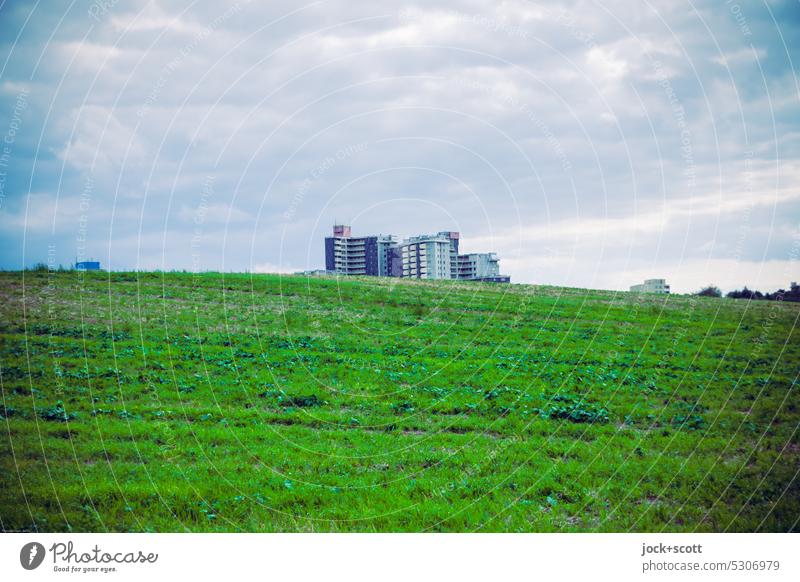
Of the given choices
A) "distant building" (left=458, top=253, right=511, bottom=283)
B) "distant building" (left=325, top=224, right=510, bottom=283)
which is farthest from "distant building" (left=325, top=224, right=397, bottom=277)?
"distant building" (left=458, top=253, right=511, bottom=283)

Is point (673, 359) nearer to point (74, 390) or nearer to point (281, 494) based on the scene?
point (281, 494)

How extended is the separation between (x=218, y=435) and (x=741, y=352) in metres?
23.8

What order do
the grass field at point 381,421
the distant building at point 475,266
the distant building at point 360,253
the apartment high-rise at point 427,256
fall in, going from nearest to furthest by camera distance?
the grass field at point 381,421, the apartment high-rise at point 427,256, the distant building at point 475,266, the distant building at point 360,253

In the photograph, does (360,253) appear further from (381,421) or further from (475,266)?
(381,421)

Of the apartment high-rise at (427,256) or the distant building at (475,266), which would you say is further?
the distant building at (475,266)

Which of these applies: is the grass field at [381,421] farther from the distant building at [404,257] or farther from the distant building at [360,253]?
the distant building at [360,253]

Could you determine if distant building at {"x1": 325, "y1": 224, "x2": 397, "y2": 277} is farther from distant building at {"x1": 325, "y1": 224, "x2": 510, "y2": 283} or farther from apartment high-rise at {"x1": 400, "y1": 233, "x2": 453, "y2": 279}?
apartment high-rise at {"x1": 400, "y1": 233, "x2": 453, "y2": 279}

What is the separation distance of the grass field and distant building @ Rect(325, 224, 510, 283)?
11732 centimetres

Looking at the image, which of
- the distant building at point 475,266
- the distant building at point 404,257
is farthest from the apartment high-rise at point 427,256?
the distant building at point 475,266

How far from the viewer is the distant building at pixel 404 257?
6191 inches

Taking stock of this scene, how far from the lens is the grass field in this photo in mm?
11547

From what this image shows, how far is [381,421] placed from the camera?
1711cm

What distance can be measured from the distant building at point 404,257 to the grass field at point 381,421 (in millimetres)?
117324

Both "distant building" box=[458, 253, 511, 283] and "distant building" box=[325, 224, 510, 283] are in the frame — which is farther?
"distant building" box=[458, 253, 511, 283]
